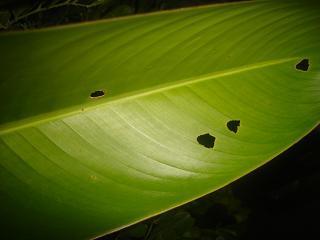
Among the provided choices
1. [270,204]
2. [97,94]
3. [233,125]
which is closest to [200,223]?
[270,204]

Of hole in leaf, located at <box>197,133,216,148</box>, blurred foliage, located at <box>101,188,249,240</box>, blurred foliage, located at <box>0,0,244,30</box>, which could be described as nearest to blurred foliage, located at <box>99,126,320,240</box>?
blurred foliage, located at <box>101,188,249,240</box>

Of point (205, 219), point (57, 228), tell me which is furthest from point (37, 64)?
point (205, 219)

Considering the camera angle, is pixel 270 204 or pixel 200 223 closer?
pixel 200 223

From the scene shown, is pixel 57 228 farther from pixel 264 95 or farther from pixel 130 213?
pixel 264 95

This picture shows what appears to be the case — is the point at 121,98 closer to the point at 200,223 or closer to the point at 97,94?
the point at 97,94

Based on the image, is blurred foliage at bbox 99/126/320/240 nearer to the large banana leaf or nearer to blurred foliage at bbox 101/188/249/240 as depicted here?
blurred foliage at bbox 101/188/249/240

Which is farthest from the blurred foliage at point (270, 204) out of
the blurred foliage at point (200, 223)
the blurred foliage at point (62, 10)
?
the blurred foliage at point (62, 10)
